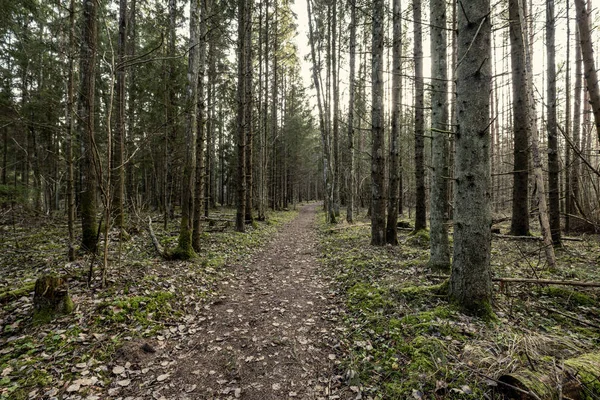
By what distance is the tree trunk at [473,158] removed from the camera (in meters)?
3.47

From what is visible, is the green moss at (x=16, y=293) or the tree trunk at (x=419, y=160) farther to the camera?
the tree trunk at (x=419, y=160)

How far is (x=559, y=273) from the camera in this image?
18.1ft

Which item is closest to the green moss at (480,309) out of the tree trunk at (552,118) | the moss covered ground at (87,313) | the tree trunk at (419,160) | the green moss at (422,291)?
the green moss at (422,291)

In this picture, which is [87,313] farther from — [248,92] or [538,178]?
[248,92]

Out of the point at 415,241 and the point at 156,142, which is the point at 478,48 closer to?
the point at 415,241

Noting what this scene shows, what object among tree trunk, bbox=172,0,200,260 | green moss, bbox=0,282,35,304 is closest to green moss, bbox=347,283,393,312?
tree trunk, bbox=172,0,200,260

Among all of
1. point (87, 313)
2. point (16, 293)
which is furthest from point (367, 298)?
point (16, 293)

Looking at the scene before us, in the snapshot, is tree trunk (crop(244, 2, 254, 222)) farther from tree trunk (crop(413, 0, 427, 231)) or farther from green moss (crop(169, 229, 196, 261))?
tree trunk (crop(413, 0, 427, 231))

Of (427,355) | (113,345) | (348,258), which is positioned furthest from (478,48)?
(113,345)

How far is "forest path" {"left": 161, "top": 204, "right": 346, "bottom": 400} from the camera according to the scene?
3057 mm

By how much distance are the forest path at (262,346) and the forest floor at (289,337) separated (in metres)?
0.02

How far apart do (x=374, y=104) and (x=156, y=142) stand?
1291cm

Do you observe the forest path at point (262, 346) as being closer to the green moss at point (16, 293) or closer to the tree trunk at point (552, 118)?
the green moss at point (16, 293)

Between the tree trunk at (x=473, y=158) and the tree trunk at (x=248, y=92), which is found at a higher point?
the tree trunk at (x=248, y=92)
